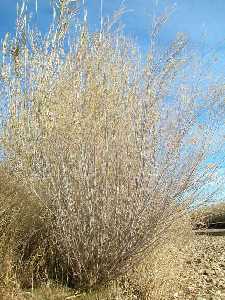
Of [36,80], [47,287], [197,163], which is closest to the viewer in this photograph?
[47,287]

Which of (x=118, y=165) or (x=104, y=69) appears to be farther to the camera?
(x=104, y=69)

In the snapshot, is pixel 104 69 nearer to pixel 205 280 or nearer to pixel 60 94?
pixel 60 94

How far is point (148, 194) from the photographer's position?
4242 millimetres

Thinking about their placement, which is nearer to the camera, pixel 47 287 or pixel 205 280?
pixel 47 287

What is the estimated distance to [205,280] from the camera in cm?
572

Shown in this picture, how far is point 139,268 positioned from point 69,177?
1466 millimetres

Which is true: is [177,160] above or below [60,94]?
below

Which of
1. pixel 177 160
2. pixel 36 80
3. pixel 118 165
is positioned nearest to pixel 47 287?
pixel 118 165

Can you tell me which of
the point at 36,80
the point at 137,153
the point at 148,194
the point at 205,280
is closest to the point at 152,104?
the point at 137,153

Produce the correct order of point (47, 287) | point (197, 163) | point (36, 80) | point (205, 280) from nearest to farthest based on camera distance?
point (47, 287), point (197, 163), point (36, 80), point (205, 280)

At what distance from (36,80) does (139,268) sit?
2313mm

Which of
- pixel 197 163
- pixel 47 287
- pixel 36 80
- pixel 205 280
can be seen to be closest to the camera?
pixel 47 287

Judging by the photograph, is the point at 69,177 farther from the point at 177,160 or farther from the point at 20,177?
the point at 177,160

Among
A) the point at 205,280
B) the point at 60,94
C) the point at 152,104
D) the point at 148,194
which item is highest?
the point at 60,94
